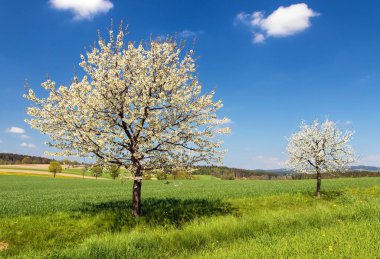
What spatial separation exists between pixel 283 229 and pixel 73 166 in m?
11.2

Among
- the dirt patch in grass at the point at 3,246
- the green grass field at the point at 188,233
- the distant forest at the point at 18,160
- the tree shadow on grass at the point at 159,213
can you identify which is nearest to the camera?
the green grass field at the point at 188,233

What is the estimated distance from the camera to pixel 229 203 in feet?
80.3

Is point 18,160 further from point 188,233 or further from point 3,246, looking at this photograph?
point 188,233

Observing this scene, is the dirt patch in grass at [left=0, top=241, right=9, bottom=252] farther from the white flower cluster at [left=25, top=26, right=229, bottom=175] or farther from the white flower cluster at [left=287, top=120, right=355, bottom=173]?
the white flower cluster at [left=287, top=120, right=355, bottom=173]

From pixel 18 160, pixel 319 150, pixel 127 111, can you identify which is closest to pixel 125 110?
pixel 127 111

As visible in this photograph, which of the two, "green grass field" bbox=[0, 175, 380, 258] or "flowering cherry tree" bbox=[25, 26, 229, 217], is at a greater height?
"flowering cherry tree" bbox=[25, 26, 229, 217]

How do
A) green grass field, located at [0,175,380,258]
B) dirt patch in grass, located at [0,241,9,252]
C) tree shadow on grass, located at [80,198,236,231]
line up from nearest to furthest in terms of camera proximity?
green grass field, located at [0,175,380,258] → dirt patch in grass, located at [0,241,9,252] → tree shadow on grass, located at [80,198,236,231]

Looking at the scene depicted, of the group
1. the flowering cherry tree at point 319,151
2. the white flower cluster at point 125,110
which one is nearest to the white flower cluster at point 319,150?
the flowering cherry tree at point 319,151

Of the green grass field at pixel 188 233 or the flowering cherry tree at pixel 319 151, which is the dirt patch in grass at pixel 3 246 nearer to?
the green grass field at pixel 188 233

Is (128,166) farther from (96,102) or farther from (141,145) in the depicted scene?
(96,102)

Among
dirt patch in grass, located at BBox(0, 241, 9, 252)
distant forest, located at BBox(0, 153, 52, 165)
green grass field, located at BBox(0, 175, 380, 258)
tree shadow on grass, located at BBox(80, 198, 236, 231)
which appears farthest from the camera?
distant forest, located at BBox(0, 153, 52, 165)

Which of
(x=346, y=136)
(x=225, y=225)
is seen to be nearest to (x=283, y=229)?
(x=225, y=225)

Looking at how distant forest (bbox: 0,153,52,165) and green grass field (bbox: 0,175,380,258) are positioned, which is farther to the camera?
distant forest (bbox: 0,153,52,165)

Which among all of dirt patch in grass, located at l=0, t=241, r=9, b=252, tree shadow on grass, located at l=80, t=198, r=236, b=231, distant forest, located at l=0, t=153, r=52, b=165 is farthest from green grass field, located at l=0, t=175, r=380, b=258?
distant forest, located at l=0, t=153, r=52, b=165
